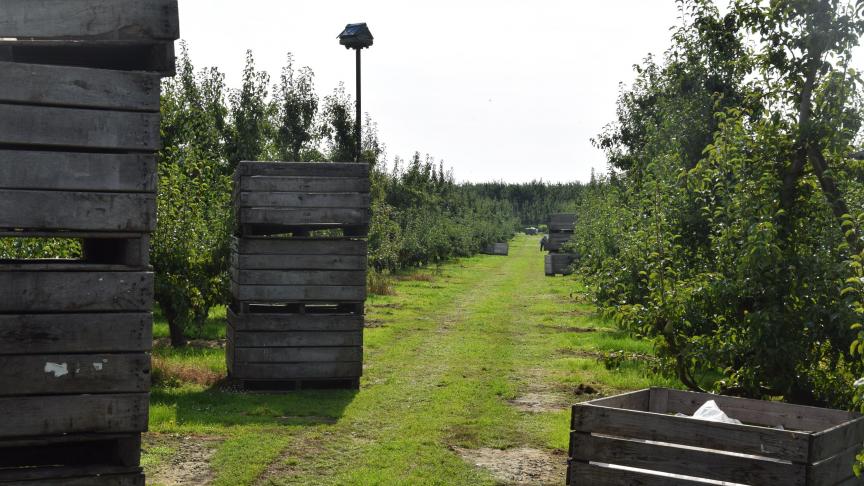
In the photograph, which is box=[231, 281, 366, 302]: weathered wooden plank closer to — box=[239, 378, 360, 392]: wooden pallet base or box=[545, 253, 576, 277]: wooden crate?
box=[239, 378, 360, 392]: wooden pallet base

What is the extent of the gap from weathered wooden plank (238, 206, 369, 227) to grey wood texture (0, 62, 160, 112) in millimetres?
6551

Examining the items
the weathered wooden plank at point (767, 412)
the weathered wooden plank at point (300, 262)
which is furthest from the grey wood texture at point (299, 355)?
the weathered wooden plank at point (767, 412)

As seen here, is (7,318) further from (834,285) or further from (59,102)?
(834,285)

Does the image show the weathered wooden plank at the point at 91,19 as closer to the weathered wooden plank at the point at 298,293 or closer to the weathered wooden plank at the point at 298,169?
the weathered wooden plank at the point at 298,169

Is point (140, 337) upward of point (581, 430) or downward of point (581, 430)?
upward

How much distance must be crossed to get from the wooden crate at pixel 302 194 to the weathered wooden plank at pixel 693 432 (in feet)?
19.3

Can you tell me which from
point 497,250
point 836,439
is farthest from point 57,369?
point 497,250

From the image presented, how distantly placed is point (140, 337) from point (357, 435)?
460 centimetres

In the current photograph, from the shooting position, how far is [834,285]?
24.0 ft

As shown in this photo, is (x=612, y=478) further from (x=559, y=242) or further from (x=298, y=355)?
(x=559, y=242)

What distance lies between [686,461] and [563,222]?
32.6m

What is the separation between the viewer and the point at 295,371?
1180 centimetres

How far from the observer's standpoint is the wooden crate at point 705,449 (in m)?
5.80

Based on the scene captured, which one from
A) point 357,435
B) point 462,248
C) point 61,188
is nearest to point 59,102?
point 61,188
